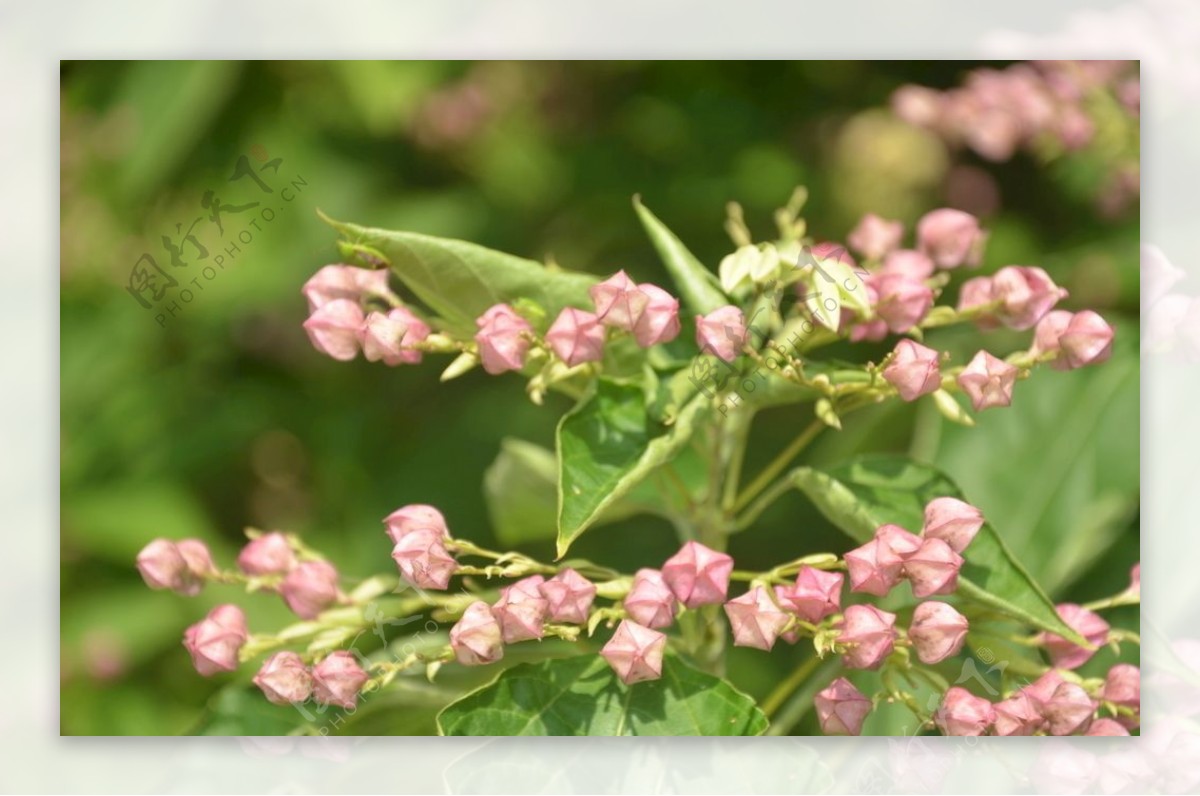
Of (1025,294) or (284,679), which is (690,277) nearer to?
(1025,294)

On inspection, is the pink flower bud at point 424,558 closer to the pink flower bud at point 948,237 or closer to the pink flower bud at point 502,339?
the pink flower bud at point 502,339

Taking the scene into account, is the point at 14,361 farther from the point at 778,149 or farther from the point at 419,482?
the point at 778,149

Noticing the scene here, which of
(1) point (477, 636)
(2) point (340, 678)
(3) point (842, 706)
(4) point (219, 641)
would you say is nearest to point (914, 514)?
(3) point (842, 706)

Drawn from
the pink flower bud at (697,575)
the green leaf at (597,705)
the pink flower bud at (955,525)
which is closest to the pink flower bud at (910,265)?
the pink flower bud at (955,525)

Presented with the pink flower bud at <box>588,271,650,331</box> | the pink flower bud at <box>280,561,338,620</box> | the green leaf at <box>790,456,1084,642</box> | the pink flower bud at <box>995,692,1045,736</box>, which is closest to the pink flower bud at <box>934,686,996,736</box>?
the pink flower bud at <box>995,692,1045,736</box>

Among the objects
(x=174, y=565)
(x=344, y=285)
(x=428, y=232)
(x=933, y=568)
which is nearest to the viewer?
(x=933, y=568)

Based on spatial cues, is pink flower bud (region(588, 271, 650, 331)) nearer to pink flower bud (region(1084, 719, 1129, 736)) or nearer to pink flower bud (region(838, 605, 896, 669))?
pink flower bud (region(838, 605, 896, 669))
